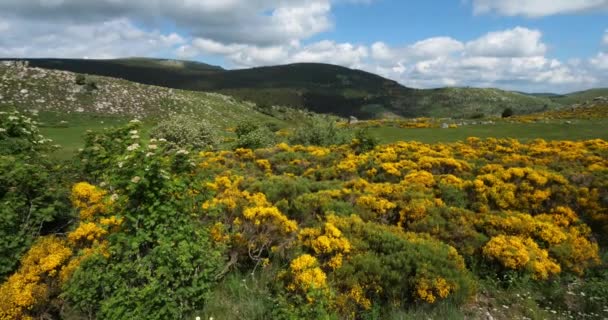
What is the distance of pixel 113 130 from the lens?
7.89 meters

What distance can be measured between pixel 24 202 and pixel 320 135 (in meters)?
14.7

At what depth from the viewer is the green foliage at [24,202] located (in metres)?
5.69

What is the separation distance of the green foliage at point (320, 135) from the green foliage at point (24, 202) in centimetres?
1324

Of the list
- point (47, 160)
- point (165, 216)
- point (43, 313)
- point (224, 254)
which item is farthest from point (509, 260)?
point (47, 160)

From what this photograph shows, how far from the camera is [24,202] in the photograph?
6.14 m

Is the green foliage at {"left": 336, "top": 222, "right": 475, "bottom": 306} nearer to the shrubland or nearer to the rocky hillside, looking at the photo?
the shrubland

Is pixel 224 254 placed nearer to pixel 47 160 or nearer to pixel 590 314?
pixel 47 160

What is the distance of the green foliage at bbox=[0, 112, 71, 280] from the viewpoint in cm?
569

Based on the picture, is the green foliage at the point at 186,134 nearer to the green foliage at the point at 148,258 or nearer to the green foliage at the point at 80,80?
the green foliage at the point at 148,258

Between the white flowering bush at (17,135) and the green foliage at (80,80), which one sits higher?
the green foliage at (80,80)

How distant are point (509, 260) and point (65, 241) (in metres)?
7.39

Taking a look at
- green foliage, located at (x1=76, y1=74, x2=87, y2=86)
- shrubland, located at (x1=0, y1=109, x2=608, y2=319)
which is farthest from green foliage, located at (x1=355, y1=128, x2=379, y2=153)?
green foliage, located at (x1=76, y1=74, x2=87, y2=86)

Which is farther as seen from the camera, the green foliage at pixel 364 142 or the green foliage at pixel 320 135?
the green foliage at pixel 320 135

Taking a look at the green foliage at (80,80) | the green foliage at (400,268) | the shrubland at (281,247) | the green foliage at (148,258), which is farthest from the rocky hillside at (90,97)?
the green foliage at (400,268)
